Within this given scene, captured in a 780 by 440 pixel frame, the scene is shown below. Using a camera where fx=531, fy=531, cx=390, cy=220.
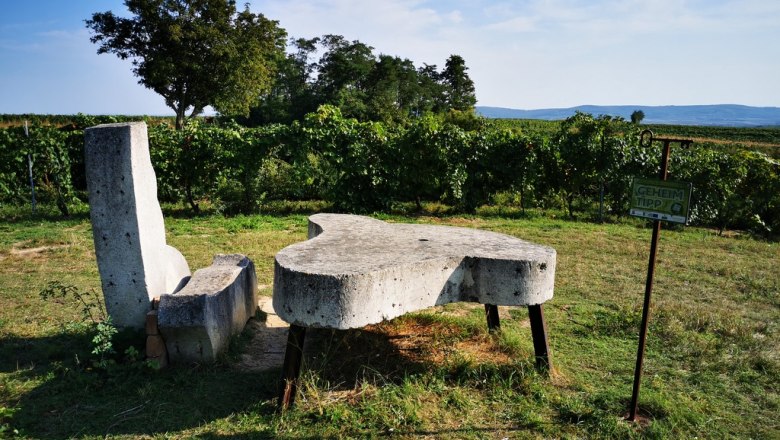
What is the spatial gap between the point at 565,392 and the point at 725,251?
737 centimetres

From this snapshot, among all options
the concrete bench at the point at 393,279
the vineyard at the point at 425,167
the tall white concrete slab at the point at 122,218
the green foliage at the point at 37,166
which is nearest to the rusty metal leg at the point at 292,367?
the concrete bench at the point at 393,279

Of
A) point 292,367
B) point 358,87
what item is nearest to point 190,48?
point 358,87

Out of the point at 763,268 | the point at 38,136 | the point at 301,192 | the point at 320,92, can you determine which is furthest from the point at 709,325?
the point at 320,92

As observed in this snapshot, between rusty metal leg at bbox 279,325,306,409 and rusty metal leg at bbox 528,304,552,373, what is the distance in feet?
6.40

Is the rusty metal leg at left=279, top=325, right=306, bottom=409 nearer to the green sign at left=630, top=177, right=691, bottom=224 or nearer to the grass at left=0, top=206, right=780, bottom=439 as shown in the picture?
the grass at left=0, top=206, right=780, bottom=439

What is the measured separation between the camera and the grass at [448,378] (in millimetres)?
3764

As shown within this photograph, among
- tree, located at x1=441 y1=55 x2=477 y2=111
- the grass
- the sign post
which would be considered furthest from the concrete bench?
tree, located at x1=441 y1=55 x2=477 y2=111

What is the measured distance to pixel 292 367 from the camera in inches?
157

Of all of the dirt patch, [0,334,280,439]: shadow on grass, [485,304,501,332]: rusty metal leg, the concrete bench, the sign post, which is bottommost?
[0,334,280,439]: shadow on grass

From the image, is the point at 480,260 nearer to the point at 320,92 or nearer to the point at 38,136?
the point at 38,136

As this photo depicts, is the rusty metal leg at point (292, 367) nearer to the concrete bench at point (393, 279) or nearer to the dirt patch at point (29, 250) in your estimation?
the concrete bench at point (393, 279)

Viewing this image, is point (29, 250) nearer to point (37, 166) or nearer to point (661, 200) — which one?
point (37, 166)

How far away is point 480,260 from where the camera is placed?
4.27 m

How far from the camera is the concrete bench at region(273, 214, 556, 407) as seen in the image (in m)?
3.71
